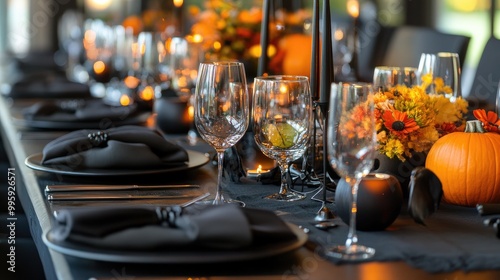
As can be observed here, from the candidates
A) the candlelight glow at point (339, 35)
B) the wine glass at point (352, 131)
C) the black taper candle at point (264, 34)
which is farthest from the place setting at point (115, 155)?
the candlelight glow at point (339, 35)

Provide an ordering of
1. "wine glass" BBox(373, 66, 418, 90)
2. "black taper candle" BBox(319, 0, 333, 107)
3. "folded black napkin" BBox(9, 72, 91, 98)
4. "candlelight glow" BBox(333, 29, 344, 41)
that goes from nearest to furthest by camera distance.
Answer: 1. "black taper candle" BBox(319, 0, 333, 107)
2. "wine glass" BBox(373, 66, 418, 90)
3. "folded black napkin" BBox(9, 72, 91, 98)
4. "candlelight glow" BBox(333, 29, 344, 41)

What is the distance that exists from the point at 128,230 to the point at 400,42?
3.41 m

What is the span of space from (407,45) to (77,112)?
2.17 m

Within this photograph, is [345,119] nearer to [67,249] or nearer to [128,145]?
[67,249]

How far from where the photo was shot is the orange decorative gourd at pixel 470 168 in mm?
1441

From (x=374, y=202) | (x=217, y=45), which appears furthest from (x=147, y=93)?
(x=374, y=202)

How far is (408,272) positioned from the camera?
107 cm

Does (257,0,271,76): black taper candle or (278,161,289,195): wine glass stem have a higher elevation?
(257,0,271,76): black taper candle

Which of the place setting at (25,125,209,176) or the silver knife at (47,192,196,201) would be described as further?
the place setting at (25,125,209,176)

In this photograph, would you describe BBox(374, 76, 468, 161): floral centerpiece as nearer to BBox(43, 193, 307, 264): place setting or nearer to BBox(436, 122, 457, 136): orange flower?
BBox(436, 122, 457, 136): orange flower

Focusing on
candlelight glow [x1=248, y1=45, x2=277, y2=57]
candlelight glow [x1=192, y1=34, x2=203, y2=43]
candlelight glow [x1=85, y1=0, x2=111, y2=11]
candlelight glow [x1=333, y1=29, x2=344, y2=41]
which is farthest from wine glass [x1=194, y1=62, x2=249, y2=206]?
candlelight glow [x1=85, y1=0, x2=111, y2=11]

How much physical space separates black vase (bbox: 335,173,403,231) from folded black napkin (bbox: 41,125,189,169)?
0.52 m

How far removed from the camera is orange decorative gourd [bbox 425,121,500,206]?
1.44 metres

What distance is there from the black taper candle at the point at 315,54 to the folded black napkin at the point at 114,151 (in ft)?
1.08
